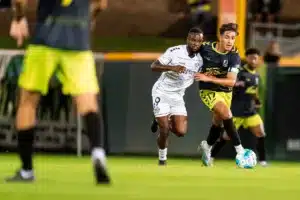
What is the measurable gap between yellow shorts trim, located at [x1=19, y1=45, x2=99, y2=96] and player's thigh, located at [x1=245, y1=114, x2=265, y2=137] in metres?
7.07

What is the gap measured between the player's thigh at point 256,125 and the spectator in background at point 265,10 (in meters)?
9.08

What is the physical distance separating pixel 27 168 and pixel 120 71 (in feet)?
26.0

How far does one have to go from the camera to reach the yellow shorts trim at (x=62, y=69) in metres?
7.50

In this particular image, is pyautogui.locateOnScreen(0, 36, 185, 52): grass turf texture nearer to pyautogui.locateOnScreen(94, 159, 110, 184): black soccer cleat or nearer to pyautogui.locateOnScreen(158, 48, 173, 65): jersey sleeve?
pyautogui.locateOnScreen(158, 48, 173, 65): jersey sleeve

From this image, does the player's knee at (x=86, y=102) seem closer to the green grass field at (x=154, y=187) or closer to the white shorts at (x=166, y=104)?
the green grass field at (x=154, y=187)

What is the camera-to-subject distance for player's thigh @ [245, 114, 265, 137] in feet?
47.2

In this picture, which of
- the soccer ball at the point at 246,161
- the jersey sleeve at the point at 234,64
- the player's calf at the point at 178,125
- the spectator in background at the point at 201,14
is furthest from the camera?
the spectator in background at the point at 201,14

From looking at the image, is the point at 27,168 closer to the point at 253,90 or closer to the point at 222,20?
the point at 253,90

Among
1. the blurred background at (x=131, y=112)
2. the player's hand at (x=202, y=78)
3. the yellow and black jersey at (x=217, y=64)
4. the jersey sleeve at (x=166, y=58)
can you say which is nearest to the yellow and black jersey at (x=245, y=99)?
the blurred background at (x=131, y=112)

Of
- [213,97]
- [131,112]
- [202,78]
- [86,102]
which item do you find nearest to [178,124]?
[213,97]

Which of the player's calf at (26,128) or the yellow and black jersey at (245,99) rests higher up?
the player's calf at (26,128)

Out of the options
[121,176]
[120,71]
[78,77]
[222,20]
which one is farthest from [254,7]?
[78,77]

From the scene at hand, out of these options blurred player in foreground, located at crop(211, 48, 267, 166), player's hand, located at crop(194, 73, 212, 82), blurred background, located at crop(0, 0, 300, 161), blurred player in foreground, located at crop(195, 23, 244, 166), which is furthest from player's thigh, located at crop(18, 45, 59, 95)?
blurred background, located at crop(0, 0, 300, 161)

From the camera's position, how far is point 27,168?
7.91m
